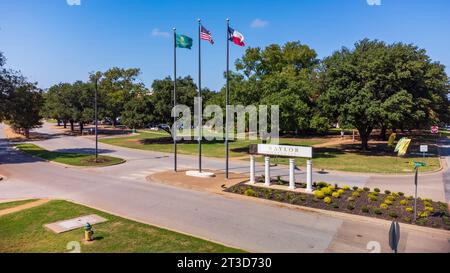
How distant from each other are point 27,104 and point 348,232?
30259 millimetres

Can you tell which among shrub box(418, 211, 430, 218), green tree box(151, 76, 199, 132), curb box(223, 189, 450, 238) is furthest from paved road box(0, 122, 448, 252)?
green tree box(151, 76, 199, 132)

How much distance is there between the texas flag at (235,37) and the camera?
19344 mm

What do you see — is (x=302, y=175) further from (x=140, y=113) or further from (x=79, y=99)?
(x=79, y=99)

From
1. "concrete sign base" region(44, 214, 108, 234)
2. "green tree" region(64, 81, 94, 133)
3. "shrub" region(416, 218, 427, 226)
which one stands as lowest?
"concrete sign base" region(44, 214, 108, 234)

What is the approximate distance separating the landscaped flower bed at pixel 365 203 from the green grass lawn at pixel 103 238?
638 centimetres

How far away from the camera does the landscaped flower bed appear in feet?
43.3

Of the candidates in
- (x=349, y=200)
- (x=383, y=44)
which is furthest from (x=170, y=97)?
(x=349, y=200)

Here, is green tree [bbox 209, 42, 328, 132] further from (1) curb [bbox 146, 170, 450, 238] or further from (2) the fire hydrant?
(2) the fire hydrant

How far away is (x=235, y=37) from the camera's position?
1945 centimetres

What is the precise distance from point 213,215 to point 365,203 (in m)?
7.06

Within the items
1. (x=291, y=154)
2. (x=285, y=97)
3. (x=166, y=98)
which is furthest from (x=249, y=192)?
(x=166, y=98)

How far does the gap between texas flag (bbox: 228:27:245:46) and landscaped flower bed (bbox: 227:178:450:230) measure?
8.40m

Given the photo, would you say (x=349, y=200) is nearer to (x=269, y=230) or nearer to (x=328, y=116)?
(x=269, y=230)

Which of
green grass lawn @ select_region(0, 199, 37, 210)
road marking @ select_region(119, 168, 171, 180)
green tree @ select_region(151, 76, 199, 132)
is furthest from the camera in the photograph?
green tree @ select_region(151, 76, 199, 132)
